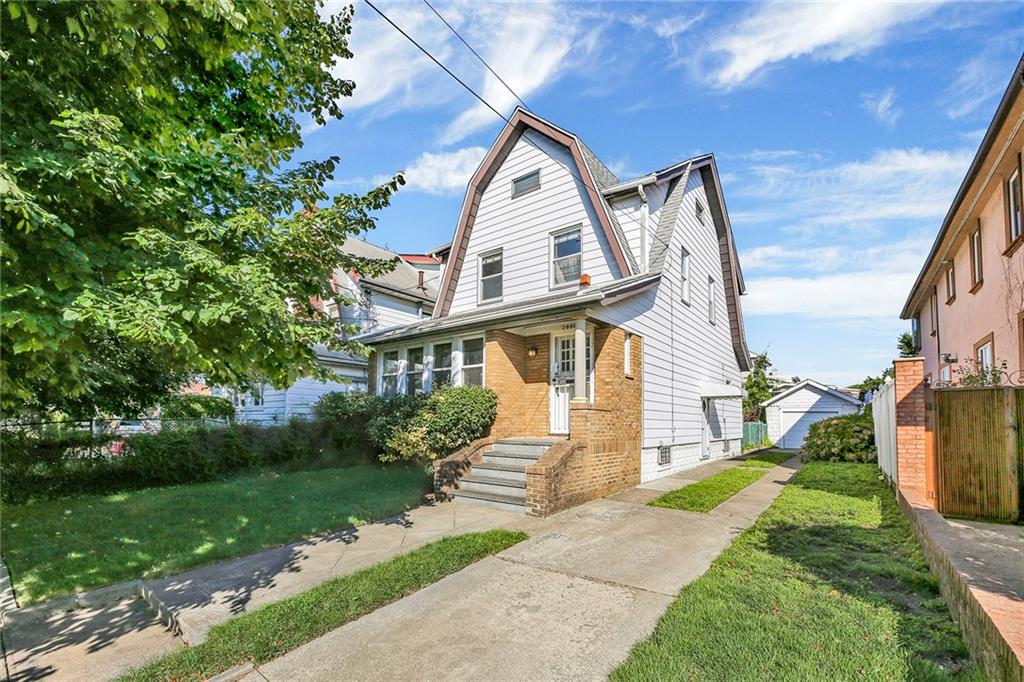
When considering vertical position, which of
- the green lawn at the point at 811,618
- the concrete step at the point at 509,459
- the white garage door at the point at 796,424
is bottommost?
the white garage door at the point at 796,424

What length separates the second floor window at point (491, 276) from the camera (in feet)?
45.0

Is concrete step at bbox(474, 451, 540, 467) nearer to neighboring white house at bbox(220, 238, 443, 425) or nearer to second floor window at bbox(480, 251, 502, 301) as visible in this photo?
second floor window at bbox(480, 251, 502, 301)

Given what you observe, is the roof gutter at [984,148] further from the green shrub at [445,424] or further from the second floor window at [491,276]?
the second floor window at [491,276]

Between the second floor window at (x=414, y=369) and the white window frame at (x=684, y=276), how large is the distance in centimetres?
756

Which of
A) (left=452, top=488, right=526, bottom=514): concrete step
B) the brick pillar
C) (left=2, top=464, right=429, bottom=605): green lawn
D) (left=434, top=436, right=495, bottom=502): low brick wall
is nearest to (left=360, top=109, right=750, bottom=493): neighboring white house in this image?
(left=434, top=436, right=495, bottom=502): low brick wall

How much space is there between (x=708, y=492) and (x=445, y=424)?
5.63m

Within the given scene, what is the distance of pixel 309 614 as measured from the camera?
13.8ft

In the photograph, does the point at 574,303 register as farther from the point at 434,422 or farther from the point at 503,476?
the point at 434,422

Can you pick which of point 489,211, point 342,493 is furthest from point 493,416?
point 489,211

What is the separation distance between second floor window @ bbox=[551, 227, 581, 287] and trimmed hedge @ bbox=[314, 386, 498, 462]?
11.6 ft

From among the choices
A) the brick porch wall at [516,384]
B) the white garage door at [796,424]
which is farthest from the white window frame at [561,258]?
the white garage door at [796,424]

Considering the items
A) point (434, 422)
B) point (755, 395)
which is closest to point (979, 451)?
point (434, 422)

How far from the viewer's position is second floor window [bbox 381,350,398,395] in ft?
46.8

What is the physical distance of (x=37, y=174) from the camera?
10.6 ft
